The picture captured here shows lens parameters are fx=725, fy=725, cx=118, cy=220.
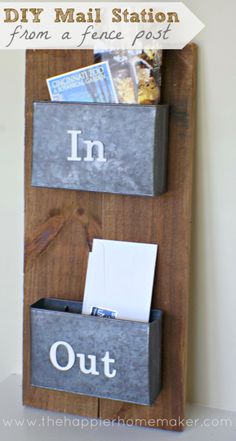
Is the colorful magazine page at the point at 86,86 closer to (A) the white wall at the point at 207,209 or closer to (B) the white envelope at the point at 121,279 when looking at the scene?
(A) the white wall at the point at 207,209

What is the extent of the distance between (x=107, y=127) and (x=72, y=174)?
0.11 meters

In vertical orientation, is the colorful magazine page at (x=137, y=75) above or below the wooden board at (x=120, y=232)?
above

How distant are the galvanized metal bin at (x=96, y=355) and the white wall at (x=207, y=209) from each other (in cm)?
11

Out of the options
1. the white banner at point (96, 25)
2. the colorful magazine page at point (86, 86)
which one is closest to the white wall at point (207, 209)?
the white banner at point (96, 25)

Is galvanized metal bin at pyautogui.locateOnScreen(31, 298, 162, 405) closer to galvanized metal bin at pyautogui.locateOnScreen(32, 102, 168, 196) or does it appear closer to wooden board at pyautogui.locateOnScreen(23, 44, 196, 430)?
wooden board at pyautogui.locateOnScreen(23, 44, 196, 430)

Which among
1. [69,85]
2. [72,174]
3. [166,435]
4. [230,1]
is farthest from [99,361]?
[230,1]

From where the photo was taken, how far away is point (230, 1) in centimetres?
129

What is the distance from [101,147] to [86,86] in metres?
0.12

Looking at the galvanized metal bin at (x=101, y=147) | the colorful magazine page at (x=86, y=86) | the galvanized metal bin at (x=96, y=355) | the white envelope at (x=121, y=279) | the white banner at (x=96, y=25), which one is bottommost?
the galvanized metal bin at (x=96, y=355)

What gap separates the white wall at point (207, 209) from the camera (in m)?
1.32

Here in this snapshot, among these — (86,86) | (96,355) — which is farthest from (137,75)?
(96,355)

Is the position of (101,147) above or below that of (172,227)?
above

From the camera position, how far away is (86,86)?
132cm

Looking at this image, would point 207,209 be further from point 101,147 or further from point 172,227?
point 101,147
